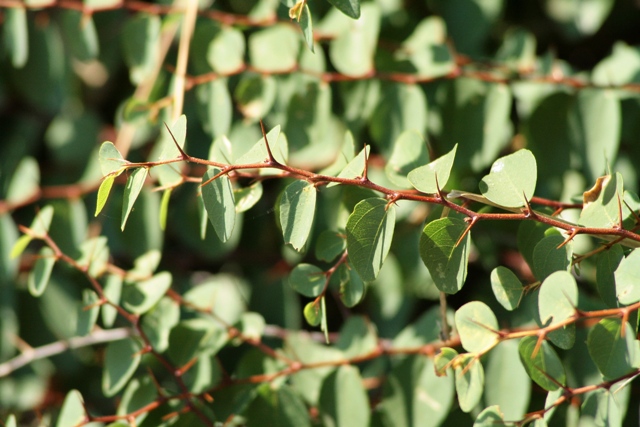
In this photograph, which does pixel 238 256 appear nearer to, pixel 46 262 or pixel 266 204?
pixel 266 204

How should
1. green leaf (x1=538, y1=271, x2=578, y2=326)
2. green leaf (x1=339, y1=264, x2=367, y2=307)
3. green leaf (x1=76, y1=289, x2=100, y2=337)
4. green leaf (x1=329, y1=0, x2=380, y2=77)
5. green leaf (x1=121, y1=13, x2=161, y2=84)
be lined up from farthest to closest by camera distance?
green leaf (x1=121, y1=13, x2=161, y2=84) → green leaf (x1=329, y1=0, x2=380, y2=77) → green leaf (x1=76, y1=289, x2=100, y2=337) → green leaf (x1=339, y1=264, x2=367, y2=307) → green leaf (x1=538, y1=271, x2=578, y2=326)

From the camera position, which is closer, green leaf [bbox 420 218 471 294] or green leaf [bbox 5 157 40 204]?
green leaf [bbox 420 218 471 294]

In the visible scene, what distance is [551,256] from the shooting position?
555mm

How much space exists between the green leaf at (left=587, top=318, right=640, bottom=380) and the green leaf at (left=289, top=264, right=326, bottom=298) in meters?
0.26

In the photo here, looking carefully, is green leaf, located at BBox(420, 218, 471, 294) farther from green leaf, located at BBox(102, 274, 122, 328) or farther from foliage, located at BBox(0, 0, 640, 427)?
green leaf, located at BBox(102, 274, 122, 328)

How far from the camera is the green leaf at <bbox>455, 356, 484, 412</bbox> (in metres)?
0.55

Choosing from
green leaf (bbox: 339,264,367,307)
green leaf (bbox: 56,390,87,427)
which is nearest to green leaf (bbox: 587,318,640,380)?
green leaf (bbox: 339,264,367,307)

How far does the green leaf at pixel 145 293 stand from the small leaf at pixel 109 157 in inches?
9.6

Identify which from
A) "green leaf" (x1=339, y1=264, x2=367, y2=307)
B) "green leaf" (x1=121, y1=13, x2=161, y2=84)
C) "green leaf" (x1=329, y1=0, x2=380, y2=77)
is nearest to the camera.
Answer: "green leaf" (x1=339, y1=264, x2=367, y2=307)

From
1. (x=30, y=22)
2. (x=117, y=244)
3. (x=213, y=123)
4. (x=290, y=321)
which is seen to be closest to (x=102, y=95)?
(x=30, y=22)

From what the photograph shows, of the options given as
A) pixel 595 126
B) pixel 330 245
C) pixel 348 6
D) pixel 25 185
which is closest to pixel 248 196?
pixel 330 245

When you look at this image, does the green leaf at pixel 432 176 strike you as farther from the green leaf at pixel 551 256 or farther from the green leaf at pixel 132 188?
the green leaf at pixel 132 188

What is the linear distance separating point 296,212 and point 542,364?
0.24 m

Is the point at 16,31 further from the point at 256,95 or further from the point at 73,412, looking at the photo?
the point at 73,412
